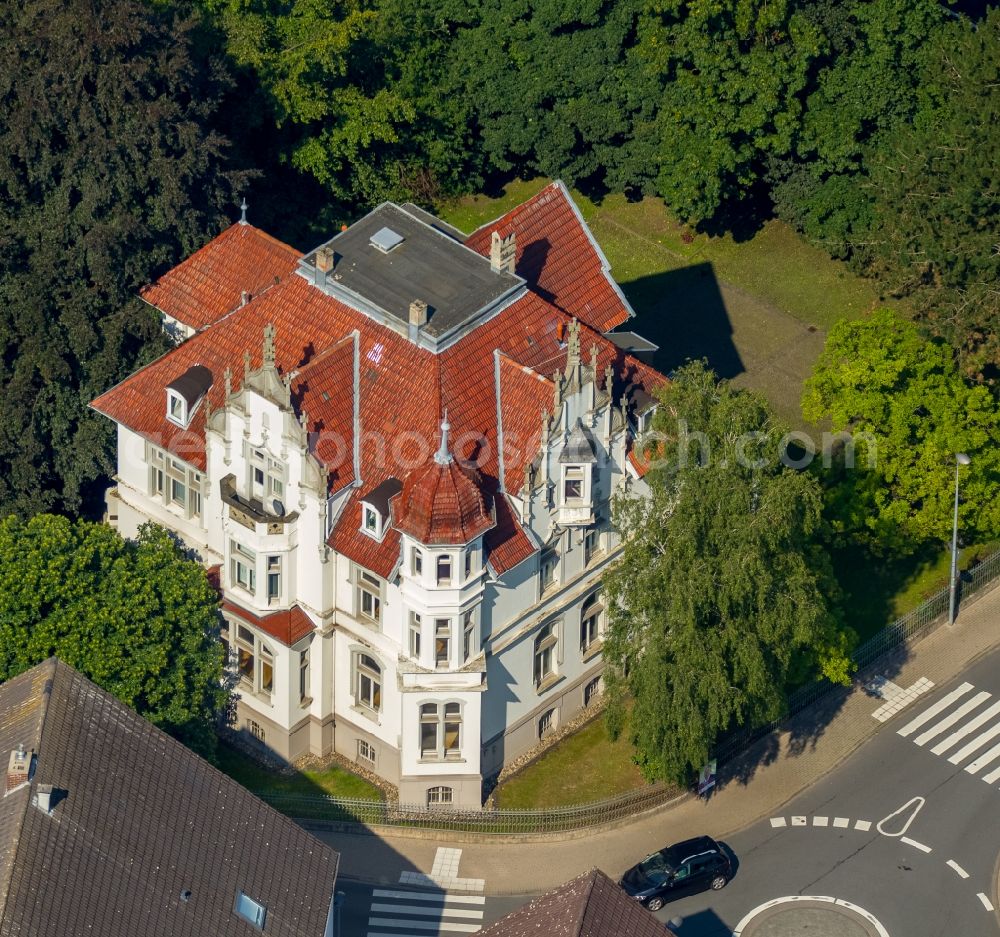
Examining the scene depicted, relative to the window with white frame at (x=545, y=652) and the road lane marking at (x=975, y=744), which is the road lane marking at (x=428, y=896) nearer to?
the window with white frame at (x=545, y=652)

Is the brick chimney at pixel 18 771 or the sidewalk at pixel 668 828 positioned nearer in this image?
the brick chimney at pixel 18 771

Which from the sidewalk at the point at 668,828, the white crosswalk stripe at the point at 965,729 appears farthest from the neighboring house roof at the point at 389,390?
the white crosswalk stripe at the point at 965,729

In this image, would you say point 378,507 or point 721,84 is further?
point 721,84

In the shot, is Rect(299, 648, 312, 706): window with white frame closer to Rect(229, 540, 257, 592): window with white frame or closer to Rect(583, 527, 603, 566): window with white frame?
Rect(229, 540, 257, 592): window with white frame

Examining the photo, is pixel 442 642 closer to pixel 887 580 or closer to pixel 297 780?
pixel 297 780

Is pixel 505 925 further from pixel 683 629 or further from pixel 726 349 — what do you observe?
pixel 726 349

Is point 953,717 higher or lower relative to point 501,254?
lower

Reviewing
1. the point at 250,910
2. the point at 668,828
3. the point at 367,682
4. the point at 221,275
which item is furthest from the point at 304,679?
the point at 250,910

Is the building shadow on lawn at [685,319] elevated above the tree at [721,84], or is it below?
below
